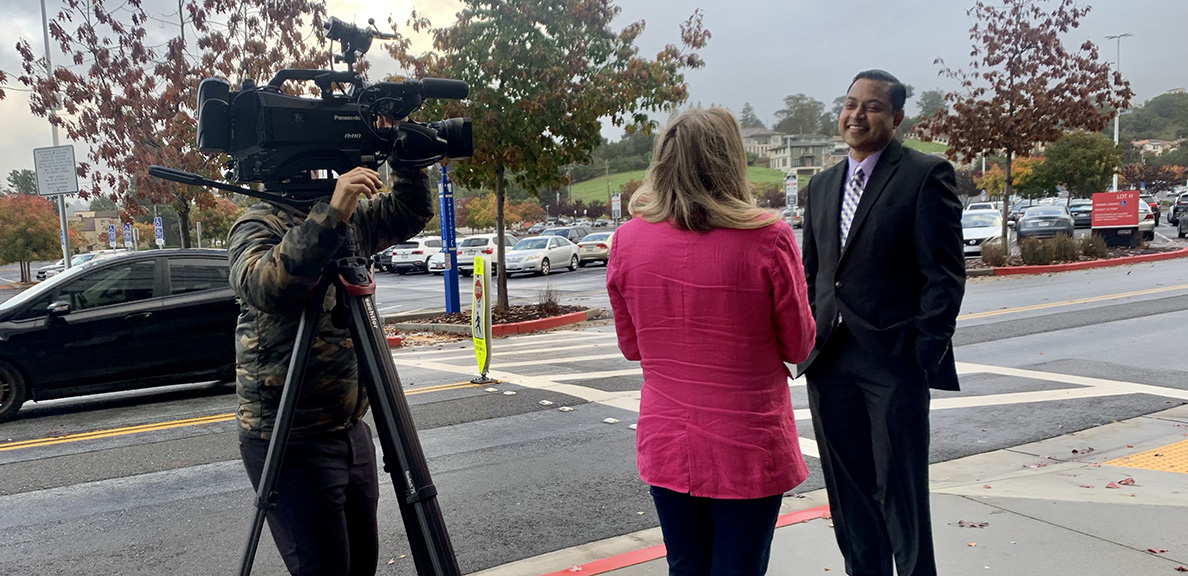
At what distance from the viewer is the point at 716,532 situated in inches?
90.4

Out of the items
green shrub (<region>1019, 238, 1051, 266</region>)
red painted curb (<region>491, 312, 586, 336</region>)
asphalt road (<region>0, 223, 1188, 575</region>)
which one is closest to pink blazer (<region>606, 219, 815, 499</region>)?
asphalt road (<region>0, 223, 1188, 575</region>)

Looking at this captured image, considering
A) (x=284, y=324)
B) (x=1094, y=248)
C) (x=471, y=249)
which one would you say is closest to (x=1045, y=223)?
(x=1094, y=248)

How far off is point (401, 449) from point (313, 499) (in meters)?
0.32

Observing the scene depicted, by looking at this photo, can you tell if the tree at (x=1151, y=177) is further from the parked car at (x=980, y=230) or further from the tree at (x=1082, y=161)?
the parked car at (x=980, y=230)

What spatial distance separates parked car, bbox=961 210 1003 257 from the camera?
24766 mm

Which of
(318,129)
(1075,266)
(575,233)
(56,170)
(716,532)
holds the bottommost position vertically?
(1075,266)

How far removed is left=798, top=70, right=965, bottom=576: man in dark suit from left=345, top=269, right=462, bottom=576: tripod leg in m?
1.55

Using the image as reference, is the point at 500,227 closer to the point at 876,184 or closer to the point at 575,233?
the point at 876,184

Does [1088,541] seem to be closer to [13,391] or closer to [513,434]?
[513,434]

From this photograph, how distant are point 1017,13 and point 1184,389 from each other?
16.1 m

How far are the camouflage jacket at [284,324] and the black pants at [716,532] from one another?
37.2 inches

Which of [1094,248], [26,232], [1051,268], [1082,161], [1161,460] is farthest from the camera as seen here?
[1082,161]

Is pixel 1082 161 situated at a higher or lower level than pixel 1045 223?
higher

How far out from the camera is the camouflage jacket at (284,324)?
6.63ft
